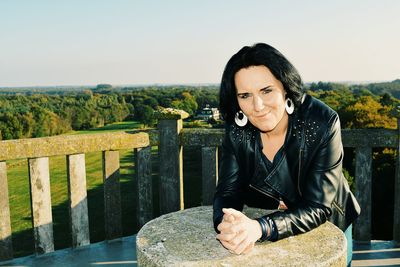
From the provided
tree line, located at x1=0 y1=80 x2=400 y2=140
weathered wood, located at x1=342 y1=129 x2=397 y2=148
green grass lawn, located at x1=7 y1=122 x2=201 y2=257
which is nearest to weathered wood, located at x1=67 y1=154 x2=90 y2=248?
weathered wood, located at x1=342 y1=129 x2=397 y2=148

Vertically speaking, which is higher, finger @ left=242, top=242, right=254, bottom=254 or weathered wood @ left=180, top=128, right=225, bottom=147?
weathered wood @ left=180, top=128, right=225, bottom=147

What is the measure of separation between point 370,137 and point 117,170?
8.13 feet

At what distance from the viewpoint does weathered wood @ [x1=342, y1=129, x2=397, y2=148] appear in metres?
4.25

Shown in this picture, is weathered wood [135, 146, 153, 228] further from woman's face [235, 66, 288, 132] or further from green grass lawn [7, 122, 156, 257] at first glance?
green grass lawn [7, 122, 156, 257]

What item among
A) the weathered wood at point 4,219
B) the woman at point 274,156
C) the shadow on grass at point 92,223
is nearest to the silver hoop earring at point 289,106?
the woman at point 274,156

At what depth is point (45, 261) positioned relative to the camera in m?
4.02

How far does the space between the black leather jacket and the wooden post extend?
1.72m

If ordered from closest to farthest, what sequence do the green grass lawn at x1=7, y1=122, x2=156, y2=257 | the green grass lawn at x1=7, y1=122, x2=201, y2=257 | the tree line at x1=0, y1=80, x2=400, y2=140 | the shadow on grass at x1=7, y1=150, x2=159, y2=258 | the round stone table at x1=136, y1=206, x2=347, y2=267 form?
the round stone table at x1=136, y1=206, x2=347, y2=267 → the shadow on grass at x1=7, y1=150, x2=159, y2=258 → the green grass lawn at x1=7, y1=122, x2=156, y2=257 → the green grass lawn at x1=7, y1=122, x2=201, y2=257 → the tree line at x1=0, y1=80, x2=400, y2=140

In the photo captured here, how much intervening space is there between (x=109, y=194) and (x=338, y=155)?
2.54 m

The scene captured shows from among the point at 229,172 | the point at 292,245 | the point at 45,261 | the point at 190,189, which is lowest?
the point at 190,189

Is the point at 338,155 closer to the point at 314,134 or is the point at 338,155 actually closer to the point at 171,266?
the point at 314,134

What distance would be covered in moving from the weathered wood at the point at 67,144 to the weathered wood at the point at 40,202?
10 cm

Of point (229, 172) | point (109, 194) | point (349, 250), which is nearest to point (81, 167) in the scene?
point (109, 194)

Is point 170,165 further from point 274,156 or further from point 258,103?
point 258,103
